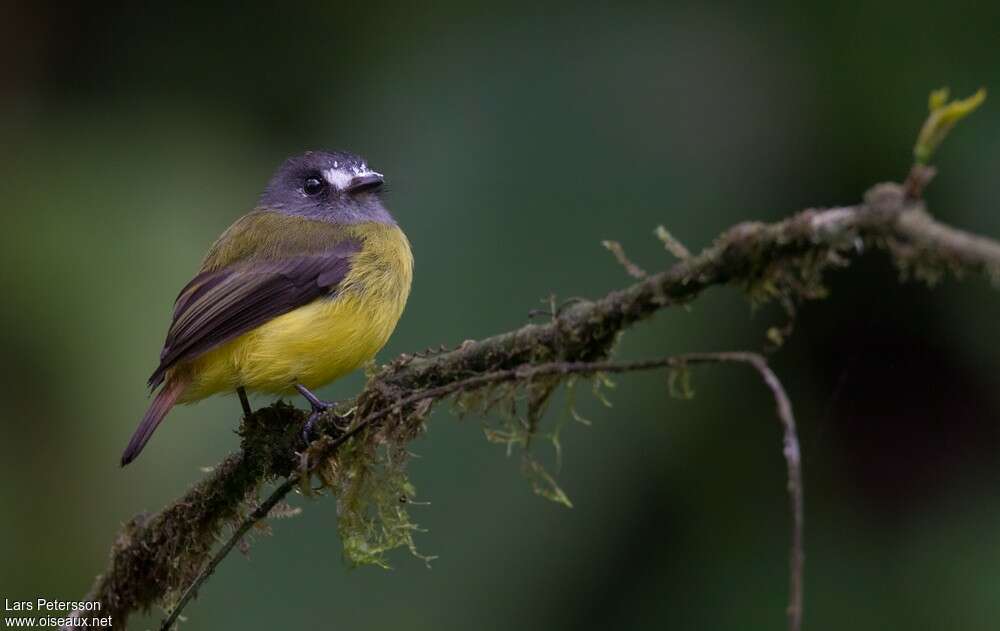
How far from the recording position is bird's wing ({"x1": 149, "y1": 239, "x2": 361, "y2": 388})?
148 inches

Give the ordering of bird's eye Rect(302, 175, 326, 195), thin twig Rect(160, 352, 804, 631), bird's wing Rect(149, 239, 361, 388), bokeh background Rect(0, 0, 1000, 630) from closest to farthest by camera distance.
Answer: thin twig Rect(160, 352, 804, 631)
bird's wing Rect(149, 239, 361, 388)
bokeh background Rect(0, 0, 1000, 630)
bird's eye Rect(302, 175, 326, 195)

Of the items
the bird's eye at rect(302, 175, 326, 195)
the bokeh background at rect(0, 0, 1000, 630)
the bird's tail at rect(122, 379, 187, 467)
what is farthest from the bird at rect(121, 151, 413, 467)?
the bird's eye at rect(302, 175, 326, 195)

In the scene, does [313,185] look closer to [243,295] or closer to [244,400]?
[243,295]

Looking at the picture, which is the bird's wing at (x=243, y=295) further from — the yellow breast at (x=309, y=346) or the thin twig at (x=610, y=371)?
the thin twig at (x=610, y=371)

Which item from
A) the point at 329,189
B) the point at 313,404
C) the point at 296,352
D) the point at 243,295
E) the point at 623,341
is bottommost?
the point at 313,404

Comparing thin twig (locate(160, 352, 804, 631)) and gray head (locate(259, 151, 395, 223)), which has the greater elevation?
gray head (locate(259, 151, 395, 223))

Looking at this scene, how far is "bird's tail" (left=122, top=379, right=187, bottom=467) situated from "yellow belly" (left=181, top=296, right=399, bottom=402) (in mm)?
53

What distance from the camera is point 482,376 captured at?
8.51 feet

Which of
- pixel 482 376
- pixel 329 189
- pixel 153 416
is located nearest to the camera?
pixel 482 376

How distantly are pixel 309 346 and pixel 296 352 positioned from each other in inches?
1.6

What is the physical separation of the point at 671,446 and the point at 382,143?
165 cm

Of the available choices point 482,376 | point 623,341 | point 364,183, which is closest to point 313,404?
point 623,341

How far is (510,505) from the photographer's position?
4.03 meters

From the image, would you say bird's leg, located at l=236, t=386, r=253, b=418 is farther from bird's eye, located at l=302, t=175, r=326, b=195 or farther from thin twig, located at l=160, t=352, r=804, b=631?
bird's eye, located at l=302, t=175, r=326, b=195
